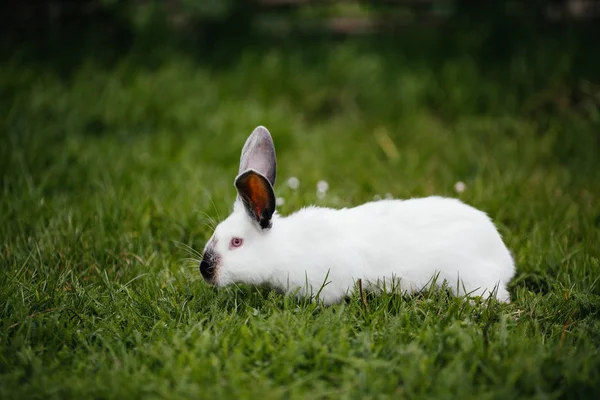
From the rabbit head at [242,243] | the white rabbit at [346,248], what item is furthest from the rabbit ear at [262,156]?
the rabbit head at [242,243]

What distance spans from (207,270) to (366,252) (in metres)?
0.69

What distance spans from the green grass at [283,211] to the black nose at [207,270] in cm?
12

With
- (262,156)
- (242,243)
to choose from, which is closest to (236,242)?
(242,243)

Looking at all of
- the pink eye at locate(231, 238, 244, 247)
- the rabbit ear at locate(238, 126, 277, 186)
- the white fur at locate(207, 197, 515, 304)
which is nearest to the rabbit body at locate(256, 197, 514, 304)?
the white fur at locate(207, 197, 515, 304)

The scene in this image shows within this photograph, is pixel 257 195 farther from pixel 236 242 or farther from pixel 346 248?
pixel 346 248

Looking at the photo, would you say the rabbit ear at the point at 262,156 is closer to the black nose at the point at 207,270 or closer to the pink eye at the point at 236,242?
the pink eye at the point at 236,242

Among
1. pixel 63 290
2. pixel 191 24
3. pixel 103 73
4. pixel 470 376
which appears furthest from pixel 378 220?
pixel 191 24

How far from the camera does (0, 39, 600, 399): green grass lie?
2.21 meters

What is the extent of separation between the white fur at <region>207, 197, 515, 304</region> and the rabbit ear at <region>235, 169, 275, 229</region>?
6cm

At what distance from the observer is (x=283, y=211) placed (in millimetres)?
3527

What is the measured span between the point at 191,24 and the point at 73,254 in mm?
4032

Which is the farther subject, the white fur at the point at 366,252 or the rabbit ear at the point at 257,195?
the white fur at the point at 366,252

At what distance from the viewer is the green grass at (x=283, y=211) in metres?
2.21

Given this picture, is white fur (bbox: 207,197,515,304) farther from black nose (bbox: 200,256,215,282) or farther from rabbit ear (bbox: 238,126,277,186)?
rabbit ear (bbox: 238,126,277,186)
